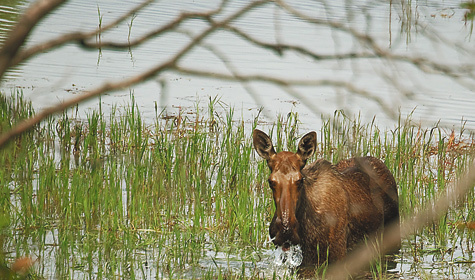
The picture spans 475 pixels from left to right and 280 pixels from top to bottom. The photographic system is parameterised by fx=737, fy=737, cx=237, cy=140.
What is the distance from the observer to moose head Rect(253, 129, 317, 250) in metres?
5.88

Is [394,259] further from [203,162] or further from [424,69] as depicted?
[424,69]

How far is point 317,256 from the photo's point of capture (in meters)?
6.87

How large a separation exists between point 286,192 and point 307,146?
0.88 meters

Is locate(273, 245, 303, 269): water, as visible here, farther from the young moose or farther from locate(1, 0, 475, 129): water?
locate(1, 0, 475, 129): water

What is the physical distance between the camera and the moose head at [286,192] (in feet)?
19.3

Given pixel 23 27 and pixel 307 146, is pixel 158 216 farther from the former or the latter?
pixel 23 27

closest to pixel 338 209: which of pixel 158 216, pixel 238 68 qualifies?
pixel 158 216

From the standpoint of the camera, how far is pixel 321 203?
689 centimetres

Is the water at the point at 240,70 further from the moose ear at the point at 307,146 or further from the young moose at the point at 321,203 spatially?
the moose ear at the point at 307,146

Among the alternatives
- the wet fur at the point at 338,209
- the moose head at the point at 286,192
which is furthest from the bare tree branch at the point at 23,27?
the wet fur at the point at 338,209

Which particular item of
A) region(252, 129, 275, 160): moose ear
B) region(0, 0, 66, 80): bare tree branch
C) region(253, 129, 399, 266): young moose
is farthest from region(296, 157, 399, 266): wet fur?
region(0, 0, 66, 80): bare tree branch

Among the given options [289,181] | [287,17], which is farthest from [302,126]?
[287,17]

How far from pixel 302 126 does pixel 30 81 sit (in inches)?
227

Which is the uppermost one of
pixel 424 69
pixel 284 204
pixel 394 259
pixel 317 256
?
pixel 424 69
